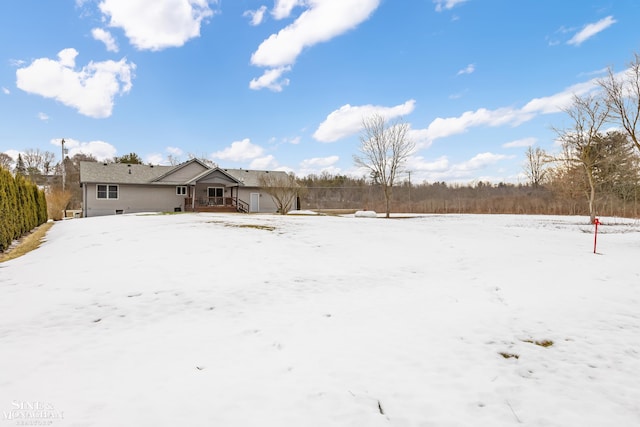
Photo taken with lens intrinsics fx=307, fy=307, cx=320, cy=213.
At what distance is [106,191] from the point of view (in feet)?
81.3

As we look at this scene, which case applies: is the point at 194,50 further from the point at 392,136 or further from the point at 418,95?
the point at 392,136

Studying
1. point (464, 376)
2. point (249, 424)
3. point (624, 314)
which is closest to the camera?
point (249, 424)

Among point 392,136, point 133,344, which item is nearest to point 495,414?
point 133,344

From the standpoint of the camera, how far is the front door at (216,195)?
88.2ft

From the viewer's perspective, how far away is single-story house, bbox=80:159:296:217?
2442 cm

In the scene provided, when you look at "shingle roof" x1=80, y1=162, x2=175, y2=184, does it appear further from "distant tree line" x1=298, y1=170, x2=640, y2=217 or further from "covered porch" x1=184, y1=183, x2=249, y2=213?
"distant tree line" x1=298, y1=170, x2=640, y2=217

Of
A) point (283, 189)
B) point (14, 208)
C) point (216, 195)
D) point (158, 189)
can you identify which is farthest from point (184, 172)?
point (14, 208)

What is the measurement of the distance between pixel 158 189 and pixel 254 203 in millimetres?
8293

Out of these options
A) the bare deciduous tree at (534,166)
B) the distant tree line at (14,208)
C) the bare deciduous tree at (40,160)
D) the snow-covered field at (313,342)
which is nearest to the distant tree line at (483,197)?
the bare deciduous tree at (534,166)

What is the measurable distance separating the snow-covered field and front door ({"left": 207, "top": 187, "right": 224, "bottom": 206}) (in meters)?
20.0

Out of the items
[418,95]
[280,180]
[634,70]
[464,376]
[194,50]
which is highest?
[194,50]

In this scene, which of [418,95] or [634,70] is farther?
[418,95]

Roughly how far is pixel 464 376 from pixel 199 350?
259 cm

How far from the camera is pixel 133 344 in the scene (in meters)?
3.29
